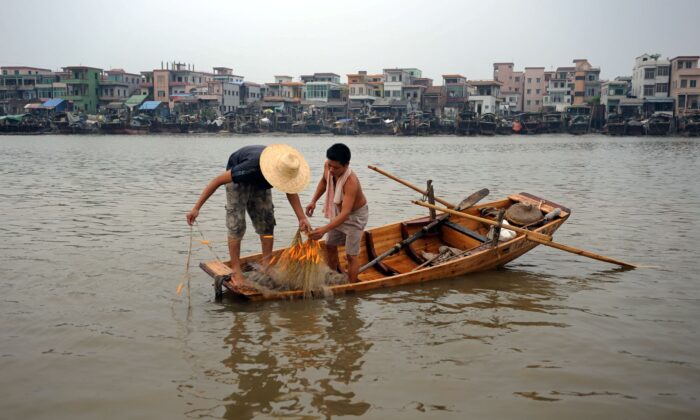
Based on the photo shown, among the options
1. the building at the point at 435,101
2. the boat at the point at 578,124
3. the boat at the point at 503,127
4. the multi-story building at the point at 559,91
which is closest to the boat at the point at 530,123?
the boat at the point at 503,127

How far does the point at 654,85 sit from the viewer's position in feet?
204

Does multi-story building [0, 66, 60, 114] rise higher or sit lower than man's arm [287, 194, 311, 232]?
higher

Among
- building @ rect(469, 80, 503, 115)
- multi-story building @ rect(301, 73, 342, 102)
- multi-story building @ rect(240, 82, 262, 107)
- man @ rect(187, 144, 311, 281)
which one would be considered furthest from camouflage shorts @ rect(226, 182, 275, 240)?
Answer: multi-story building @ rect(240, 82, 262, 107)

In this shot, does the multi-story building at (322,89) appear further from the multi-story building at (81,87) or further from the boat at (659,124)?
the boat at (659,124)

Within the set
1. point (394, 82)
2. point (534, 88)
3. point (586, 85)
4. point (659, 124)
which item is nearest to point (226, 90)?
point (394, 82)

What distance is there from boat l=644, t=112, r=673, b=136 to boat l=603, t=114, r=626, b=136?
2.31 m

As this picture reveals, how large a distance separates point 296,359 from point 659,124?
201 ft

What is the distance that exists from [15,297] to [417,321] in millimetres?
3997

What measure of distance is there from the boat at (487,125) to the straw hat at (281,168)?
58480 mm

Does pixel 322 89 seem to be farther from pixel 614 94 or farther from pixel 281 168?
pixel 281 168

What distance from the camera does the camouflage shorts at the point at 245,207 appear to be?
5.37 meters

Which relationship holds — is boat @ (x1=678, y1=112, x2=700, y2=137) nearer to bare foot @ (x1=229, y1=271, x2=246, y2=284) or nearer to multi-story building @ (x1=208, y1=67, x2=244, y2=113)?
multi-story building @ (x1=208, y1=67, x2=244, y2=113)

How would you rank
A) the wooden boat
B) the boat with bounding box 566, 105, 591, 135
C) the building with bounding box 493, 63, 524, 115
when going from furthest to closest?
1. the building with bounding box 493, 63, 524, 115
2. the boat with bounding box 566, 105, 591, 135
3. the wooden boat

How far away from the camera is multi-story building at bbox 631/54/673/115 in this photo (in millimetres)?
60781
